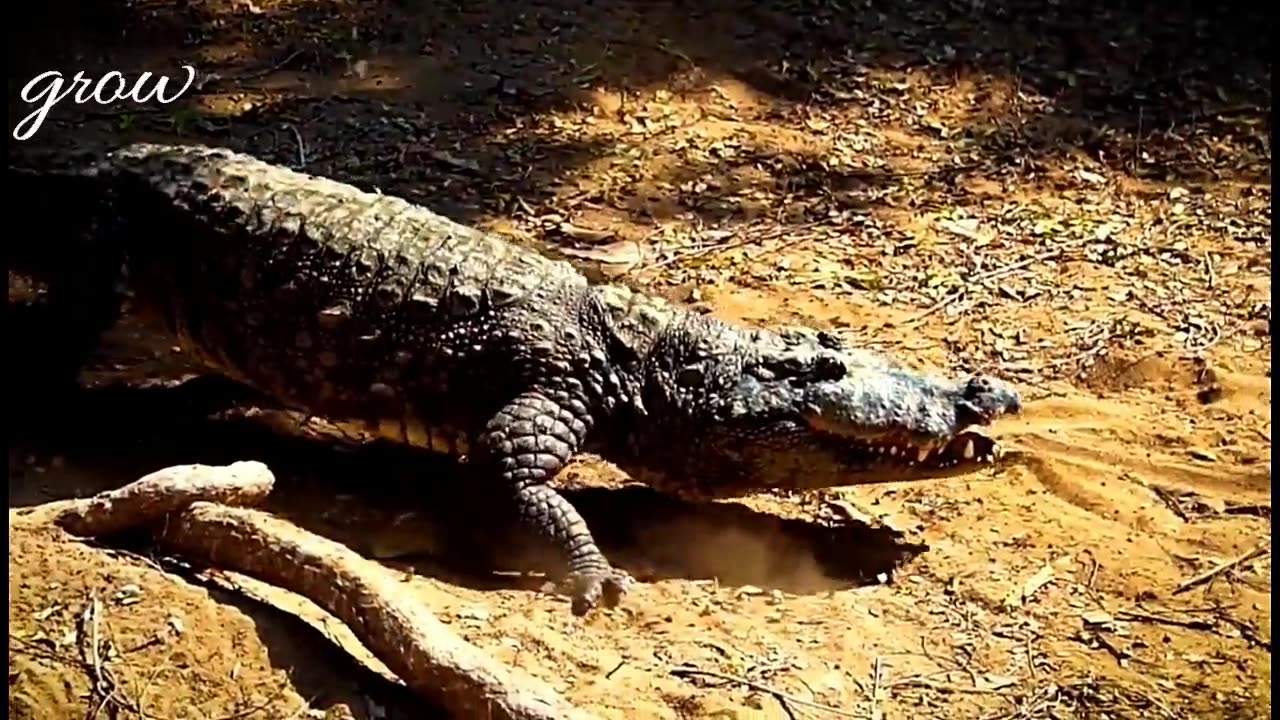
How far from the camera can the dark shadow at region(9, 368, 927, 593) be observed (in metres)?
4.14

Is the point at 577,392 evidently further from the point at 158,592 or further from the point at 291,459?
the point at 158,592

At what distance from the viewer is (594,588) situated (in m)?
3.87

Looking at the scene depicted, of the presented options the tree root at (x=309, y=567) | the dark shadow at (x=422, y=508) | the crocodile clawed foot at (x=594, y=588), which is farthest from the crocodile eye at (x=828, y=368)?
the tree root at (x=309, y=567)

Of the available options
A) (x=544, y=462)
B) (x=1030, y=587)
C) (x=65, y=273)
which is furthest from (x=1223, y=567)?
(x=65, y=273)

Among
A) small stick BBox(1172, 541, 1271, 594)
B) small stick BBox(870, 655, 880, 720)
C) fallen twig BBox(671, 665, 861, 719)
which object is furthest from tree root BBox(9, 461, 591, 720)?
small stick BBox(1172, 541, 1271, 594)

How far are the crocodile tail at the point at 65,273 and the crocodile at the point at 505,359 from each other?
0.01m

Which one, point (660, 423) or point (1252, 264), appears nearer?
point (660, 423)

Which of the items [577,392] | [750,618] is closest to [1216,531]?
[750,618]

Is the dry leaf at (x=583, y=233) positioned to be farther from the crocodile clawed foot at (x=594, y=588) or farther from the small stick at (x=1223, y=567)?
the small stick at (x=1223, y=567)

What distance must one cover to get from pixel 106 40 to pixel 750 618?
5478 mm

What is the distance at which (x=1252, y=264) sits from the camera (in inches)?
243

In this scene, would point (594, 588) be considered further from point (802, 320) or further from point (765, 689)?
point (802, 320)

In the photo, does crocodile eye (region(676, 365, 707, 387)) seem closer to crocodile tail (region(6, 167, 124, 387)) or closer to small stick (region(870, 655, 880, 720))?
small stick (region(870, 655, 880, 720))

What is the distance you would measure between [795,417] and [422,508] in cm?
106
